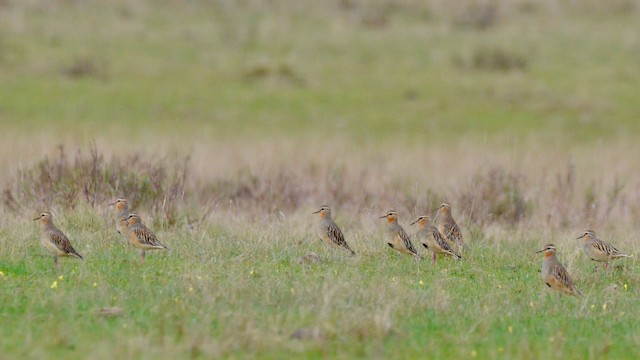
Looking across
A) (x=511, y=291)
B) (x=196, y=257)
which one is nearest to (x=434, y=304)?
(x=511, y=291)

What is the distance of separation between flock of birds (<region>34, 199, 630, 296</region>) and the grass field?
7.8 inches

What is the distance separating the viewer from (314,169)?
21734 mm

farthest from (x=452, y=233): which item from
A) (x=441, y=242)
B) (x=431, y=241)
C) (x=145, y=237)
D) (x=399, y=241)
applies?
(x=145, y=237)

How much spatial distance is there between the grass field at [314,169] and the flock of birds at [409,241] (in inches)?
7.8

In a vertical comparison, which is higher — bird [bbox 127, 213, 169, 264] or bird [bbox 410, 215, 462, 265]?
bird [bbox 127, 213, 169, 264]

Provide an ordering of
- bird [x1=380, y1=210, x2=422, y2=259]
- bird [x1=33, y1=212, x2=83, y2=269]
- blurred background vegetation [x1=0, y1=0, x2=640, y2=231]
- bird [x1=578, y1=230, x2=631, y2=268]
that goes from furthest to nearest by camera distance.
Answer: blurred background vegetation [x1=0, y1=0, x2=640, y2=231], bird [x1=380, y1=210, x2=422, y2=259], bird [x1=578, y1=230, x2=631, y2=268], bird [x1=33, y1=212, x2=83, y2=269]

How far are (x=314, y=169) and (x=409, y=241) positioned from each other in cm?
882

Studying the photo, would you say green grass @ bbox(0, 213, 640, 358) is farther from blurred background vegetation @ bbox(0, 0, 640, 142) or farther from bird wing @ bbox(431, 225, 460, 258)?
blurred background vegetation @ bbox(0, 0, 640, 142)

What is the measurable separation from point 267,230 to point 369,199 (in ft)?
16.2

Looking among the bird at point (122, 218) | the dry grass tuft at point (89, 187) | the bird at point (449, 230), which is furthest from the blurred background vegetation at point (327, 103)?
the bird at point (449, 230)

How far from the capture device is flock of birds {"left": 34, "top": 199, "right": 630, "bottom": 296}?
11.4m

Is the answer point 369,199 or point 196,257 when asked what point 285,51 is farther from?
point 196,257

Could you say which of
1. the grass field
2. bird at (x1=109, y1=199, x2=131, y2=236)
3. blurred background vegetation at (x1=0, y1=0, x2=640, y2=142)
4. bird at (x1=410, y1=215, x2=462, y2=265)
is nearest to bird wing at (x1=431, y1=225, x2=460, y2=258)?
bird at (x1=410, y1=215, x2=462, y2=265)

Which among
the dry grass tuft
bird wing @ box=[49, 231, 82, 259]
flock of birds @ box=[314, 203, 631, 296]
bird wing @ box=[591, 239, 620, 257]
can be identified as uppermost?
bird wing @ box=[49, 231, 82, 259]
